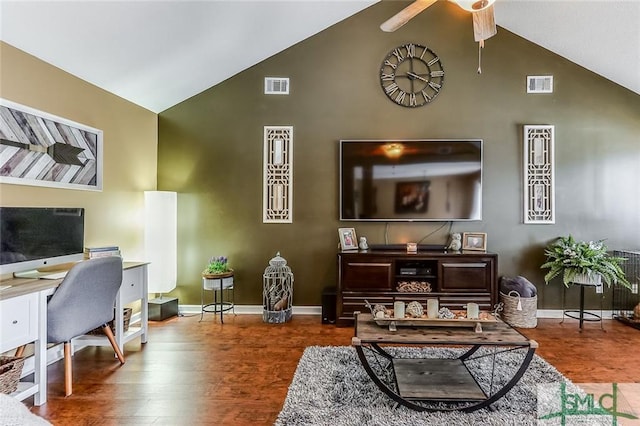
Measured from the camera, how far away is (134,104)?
4.09 metres

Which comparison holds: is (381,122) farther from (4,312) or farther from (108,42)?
(4,312)

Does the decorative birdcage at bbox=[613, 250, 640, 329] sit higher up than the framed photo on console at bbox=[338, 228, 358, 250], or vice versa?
the framed photo on console at bbox=[338, 228, 358, 250]

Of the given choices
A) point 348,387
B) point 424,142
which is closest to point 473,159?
point 424,142

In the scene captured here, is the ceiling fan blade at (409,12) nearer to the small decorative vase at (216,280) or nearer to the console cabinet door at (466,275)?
the console cabinet door at (466,275)

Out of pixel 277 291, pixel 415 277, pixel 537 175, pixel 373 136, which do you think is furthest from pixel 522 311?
pixel 277 291

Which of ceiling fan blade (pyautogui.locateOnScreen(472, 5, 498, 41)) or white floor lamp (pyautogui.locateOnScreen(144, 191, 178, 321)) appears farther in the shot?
white floor lamp (pyautogui.locateOnScreen(144, 191, 178, 321))

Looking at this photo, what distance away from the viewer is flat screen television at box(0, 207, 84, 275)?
7.87ft

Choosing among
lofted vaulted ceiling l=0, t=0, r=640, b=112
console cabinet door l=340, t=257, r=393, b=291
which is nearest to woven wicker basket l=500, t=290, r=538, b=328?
console cabinet door l=340, t=257, r=393, b=291

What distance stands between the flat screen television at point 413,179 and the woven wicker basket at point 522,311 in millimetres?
994

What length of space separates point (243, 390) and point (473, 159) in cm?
352

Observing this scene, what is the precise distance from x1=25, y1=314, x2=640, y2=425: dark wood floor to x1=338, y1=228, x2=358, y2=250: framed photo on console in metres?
0.95

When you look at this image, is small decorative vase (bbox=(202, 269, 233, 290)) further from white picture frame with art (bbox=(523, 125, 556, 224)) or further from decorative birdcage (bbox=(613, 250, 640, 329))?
decorative birdcage (bbox=(613, 250, 640, 329))

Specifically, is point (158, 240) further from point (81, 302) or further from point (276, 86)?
point (276, 86)

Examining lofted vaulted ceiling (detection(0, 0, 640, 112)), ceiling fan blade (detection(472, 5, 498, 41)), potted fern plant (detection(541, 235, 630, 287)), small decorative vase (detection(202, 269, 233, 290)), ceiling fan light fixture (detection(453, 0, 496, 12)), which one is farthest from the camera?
small decorative vase (detection(202, 269, 233, 290))
